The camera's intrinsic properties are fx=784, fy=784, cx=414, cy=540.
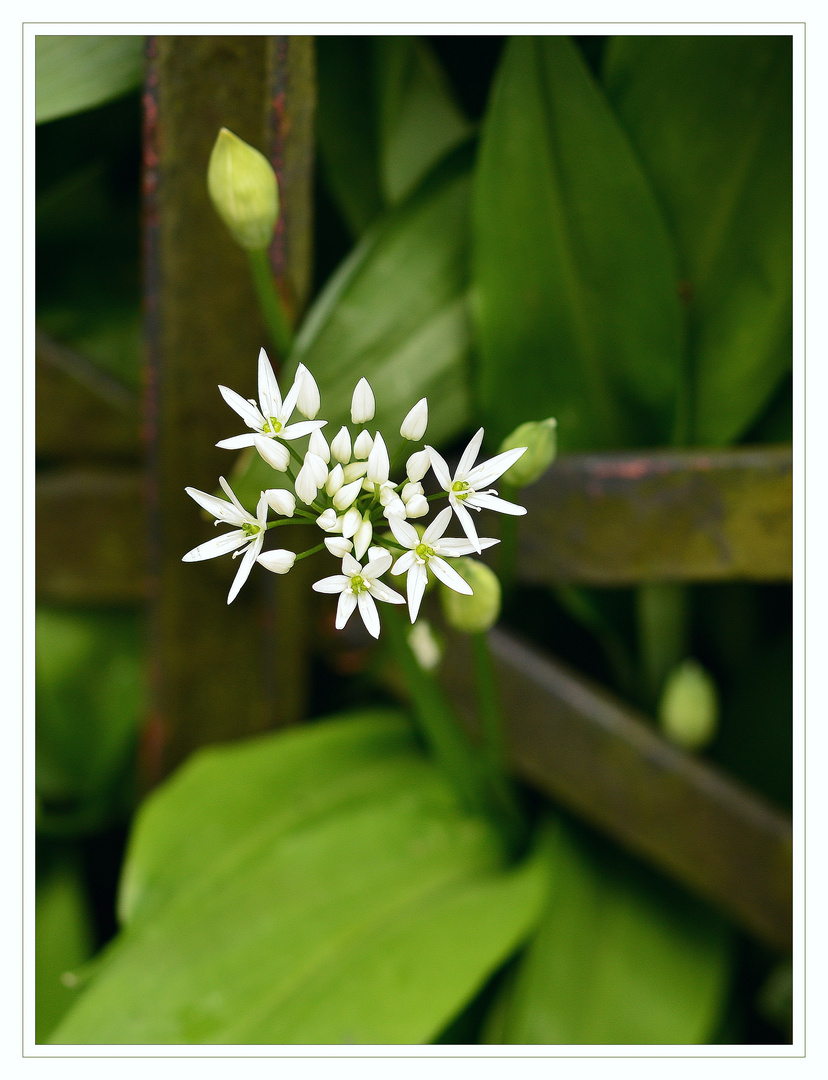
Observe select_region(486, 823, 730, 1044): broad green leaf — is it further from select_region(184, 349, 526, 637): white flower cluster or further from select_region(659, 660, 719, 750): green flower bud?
select_region(184, 349, 526, 637): white flower cluster

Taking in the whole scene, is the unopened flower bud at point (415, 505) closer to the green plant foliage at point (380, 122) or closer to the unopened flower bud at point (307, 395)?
the unopened flower bud at point (307, 395)

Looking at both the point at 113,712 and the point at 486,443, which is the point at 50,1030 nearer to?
the point at 113,712

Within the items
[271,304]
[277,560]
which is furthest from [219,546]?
[271,304]

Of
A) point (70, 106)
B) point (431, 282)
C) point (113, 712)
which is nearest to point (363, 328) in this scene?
point (431, 282)

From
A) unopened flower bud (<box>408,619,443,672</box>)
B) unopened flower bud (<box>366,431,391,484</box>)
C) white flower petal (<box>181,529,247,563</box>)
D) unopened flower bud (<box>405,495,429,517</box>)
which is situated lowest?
unopened flower bud (<box>408,619,443,672</box>)

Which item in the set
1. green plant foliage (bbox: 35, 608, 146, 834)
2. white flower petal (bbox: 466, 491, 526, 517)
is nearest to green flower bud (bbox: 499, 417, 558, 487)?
white flower petal (bbox: 466, 491, 526, 517)
